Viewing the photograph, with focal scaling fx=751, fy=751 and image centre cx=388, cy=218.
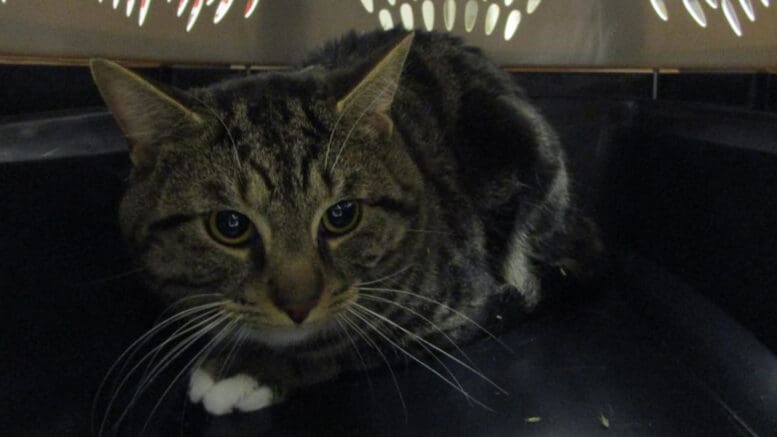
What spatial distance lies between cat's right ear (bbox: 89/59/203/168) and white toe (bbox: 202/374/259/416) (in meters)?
0.30

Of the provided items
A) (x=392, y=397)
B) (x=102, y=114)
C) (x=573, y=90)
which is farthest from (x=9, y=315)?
(x=573, y=90)

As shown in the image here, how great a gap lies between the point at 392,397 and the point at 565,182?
52 centimetres

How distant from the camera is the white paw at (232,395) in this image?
0.96 meters

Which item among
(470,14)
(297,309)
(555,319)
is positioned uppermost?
(470,14)

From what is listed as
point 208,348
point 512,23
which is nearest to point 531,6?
point 512,23

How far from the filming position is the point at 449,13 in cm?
145

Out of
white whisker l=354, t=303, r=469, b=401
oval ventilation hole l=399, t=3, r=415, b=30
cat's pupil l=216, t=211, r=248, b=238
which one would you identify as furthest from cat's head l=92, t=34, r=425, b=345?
oval ventilation hole l=399, t=3, r=415, b=30

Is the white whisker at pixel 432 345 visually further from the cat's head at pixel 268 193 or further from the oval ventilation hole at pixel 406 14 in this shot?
the oval ventilation hole at pixel 406 14

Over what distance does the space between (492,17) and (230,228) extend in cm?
76

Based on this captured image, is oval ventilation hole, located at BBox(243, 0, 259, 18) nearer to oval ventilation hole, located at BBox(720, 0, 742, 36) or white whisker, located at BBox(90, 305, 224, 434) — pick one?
white whisker, located at BBox(90, 305, 224, 434)

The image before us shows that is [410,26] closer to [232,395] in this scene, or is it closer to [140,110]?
[140,110]

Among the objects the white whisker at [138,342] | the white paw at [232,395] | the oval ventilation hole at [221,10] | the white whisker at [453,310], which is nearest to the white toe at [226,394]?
the white paw at [232,395]

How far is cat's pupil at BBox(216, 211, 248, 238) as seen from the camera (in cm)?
90

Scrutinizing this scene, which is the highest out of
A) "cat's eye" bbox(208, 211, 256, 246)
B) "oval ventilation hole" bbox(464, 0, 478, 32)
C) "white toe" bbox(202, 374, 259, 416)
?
"oval ventilation hole" bbox(464, 0, 478, 32)
